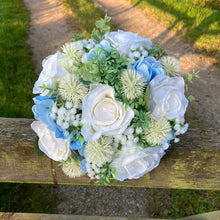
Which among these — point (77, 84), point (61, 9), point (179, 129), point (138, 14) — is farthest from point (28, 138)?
point (61, 9)

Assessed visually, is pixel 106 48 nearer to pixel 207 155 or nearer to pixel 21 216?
pixel 207 155

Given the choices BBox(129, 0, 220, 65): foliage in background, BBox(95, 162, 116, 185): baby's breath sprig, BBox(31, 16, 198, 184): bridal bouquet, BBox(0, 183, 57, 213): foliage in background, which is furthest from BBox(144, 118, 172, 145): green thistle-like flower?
BBox(129, 0, 220, 65): foliage in background

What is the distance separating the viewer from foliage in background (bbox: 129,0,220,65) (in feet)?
17.0

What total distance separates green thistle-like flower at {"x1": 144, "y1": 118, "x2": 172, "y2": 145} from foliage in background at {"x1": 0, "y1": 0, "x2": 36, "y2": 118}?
9.02 feet

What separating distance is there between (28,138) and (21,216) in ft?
2.52

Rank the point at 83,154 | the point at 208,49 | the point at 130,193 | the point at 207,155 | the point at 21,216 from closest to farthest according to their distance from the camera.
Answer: the point at 83,154, the point at 207,155, the point at 21,216, the point at 130,193, the point at 208,49

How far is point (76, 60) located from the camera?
41.3 inches

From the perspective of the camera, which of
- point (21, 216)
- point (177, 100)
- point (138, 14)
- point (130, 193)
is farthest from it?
point (138, 14)

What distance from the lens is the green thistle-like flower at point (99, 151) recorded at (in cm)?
100

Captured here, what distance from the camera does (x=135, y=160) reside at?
1083 mm

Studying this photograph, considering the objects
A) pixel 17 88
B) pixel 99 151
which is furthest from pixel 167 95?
pixel 17 88

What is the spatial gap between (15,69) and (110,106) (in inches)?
151

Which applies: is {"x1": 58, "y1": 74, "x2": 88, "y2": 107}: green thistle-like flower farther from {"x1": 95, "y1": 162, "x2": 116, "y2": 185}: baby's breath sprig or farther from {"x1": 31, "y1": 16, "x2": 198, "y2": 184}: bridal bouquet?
{"x1": 95, "y1": 162, "x2": 116, "y2": 185}: baby's breath sprig

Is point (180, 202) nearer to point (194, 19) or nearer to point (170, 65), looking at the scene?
point (170, 65)
